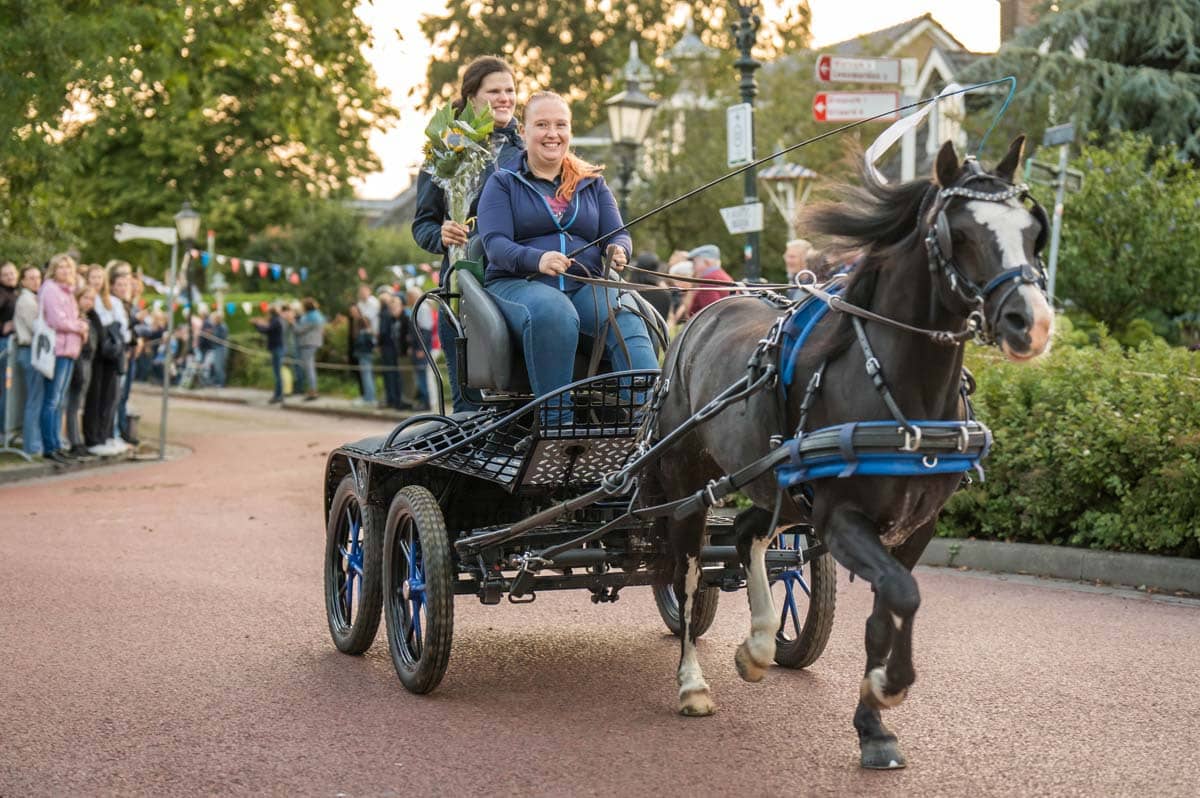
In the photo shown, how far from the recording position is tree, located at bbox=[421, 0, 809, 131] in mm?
49125

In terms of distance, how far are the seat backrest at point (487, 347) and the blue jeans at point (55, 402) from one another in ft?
34.9

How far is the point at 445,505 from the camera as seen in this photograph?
694 centimetres

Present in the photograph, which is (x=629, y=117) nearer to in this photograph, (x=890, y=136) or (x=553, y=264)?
(x=553, y=264)

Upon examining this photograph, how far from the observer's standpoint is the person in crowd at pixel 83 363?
16.5m

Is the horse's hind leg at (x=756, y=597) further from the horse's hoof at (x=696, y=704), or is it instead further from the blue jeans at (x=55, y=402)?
the blue jeans at (x=55, y=402)

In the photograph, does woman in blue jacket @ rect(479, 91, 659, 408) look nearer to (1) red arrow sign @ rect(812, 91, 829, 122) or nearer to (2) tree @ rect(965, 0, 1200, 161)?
(1) red arrow sign @ rect(812, 91, 829, 122)

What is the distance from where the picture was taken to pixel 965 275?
4605 millimetres

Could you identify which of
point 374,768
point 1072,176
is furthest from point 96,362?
point 374,768

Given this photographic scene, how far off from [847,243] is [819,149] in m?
26.7

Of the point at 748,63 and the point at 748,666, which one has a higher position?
the point at 748,63

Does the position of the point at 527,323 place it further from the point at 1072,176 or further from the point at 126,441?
the point at 126,441

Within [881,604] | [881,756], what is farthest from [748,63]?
[881,604]

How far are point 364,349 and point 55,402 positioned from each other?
419 inches

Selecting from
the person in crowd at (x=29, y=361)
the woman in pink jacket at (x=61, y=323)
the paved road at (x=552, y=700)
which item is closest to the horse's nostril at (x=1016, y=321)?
the paved road at (x=552, y=700)
